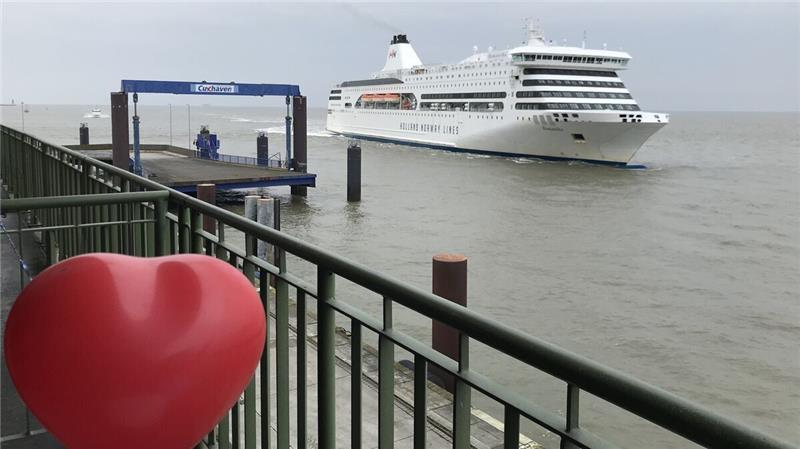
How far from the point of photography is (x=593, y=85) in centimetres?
5069

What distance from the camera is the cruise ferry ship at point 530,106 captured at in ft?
148

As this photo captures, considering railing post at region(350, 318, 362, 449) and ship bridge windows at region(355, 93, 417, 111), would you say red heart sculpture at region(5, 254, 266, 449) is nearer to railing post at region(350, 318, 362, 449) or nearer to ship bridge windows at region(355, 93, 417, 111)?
railing post at region(350, 318, 362, 449)

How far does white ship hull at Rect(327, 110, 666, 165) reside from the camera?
4412 cm

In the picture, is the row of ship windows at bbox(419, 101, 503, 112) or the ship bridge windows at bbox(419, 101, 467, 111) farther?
the ship bridge windows at bbox(419, 101, 467, 111)

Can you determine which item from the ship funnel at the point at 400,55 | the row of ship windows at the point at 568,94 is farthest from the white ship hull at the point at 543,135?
the ship funnel at the point at 400,55

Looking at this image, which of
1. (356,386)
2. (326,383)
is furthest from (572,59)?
(356,386)

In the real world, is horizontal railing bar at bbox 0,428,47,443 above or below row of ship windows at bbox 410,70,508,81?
below

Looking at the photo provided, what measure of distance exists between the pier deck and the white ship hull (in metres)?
23.3

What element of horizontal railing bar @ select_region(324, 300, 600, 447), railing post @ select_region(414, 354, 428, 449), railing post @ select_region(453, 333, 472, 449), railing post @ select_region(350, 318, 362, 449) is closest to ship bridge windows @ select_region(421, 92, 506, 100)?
railing post @ select_region(350, 318, 362, 449)

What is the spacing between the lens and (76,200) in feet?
11.8

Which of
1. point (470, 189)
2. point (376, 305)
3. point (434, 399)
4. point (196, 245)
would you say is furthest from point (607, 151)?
A: point (196, 245)

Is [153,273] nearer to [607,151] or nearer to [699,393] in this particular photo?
[699,393]

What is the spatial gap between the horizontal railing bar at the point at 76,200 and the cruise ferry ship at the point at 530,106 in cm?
4229

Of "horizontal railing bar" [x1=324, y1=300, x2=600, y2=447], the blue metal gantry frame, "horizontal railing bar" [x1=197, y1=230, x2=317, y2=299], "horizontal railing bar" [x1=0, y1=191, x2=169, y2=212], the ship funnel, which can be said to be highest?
the ship funnel
